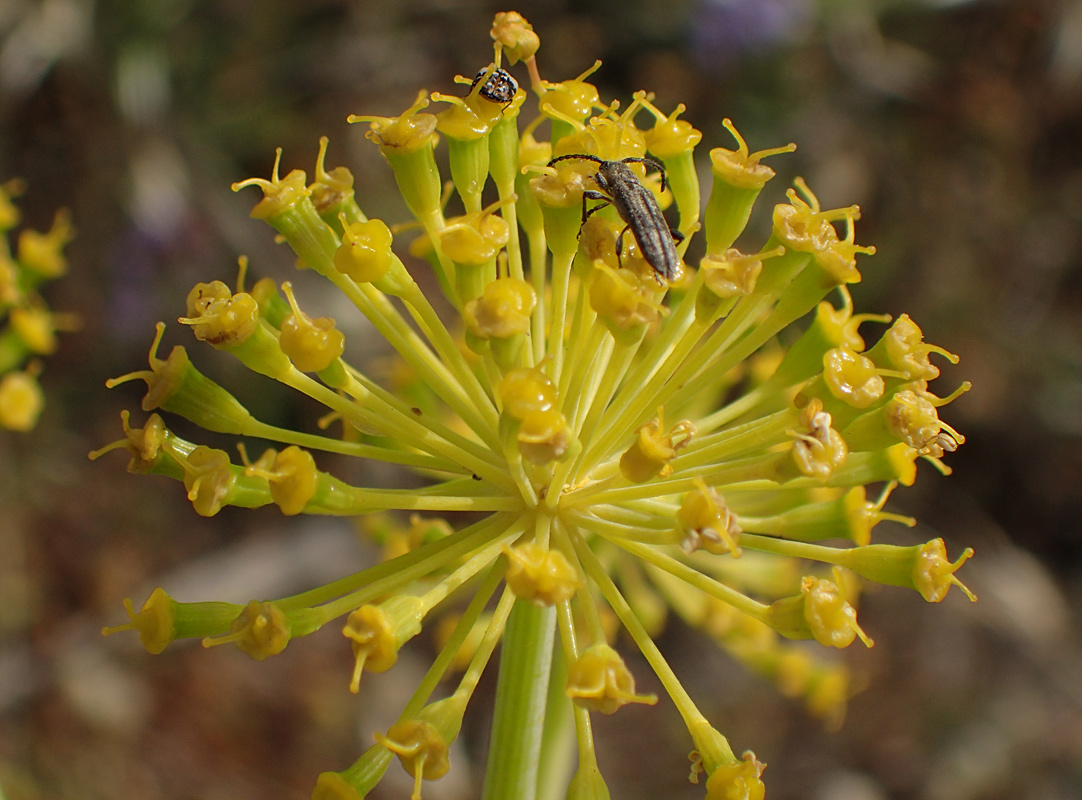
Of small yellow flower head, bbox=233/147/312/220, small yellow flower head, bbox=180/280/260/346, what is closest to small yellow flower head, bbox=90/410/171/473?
small yellow flower head, bbox=180/280/260/346

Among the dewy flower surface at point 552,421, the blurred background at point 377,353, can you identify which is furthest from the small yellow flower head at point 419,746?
the blurred background at point 377,353

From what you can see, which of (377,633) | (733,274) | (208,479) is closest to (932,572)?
(733,274)

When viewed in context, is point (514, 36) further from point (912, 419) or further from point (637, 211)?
point (912, 419)

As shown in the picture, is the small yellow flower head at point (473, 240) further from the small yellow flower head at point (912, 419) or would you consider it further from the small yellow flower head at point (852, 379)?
the small yellow flower head at point (912, 419)

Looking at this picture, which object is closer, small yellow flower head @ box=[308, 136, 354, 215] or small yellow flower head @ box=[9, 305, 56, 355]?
small yellow flower head @ box=[308, 136, 354, 215]

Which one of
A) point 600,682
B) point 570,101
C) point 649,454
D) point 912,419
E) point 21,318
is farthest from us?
point 21,318

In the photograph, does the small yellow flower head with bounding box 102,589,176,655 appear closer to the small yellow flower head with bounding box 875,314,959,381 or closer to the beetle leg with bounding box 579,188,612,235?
the beetle leg with bounding box 579,188,612,235
